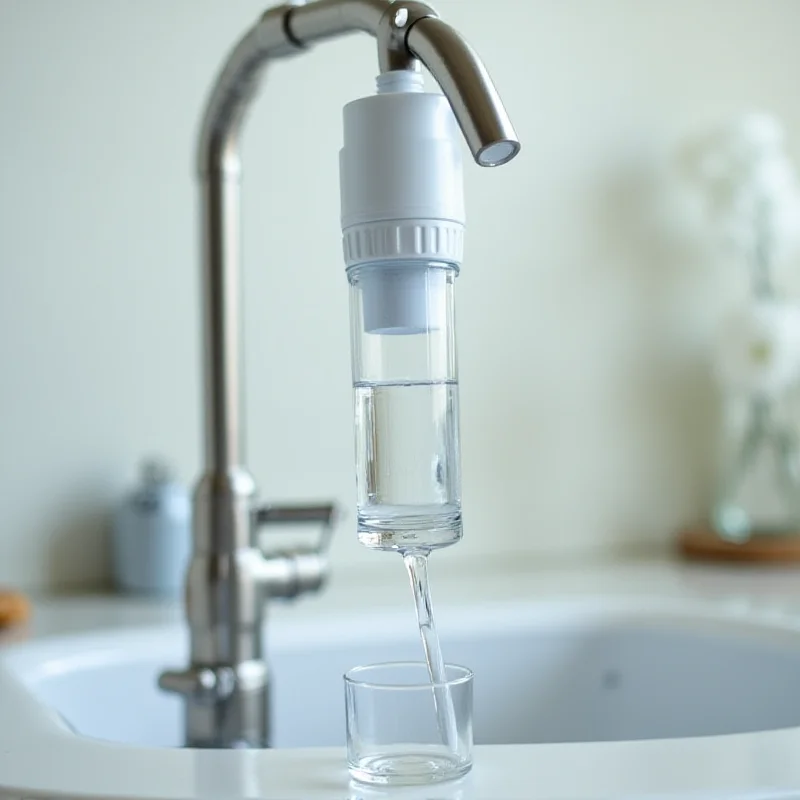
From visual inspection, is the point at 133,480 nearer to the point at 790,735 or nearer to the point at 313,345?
the point at 313,345

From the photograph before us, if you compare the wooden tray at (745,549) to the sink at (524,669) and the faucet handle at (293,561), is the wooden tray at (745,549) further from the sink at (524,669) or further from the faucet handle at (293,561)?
the faucet handle at (293,561)

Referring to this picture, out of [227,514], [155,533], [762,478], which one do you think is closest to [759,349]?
[762,478]

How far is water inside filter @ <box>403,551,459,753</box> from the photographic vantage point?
513 millimetres

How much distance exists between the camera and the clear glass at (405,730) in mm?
520

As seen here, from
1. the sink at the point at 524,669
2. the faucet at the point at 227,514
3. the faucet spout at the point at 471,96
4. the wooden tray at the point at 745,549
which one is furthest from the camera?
the wooden tray at the point at 745,549

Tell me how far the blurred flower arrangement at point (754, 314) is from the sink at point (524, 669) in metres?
0.44

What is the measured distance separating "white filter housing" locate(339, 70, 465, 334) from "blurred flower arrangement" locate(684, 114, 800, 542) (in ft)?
3.11

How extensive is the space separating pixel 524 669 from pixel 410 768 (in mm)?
504

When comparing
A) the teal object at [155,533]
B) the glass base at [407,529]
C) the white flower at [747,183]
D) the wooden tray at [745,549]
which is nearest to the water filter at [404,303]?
the glass base at [407,529]

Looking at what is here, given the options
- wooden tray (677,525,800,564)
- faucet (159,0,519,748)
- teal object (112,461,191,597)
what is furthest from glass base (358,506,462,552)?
wooden tray (677,525,800,564)

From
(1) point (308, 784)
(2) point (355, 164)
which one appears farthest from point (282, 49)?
(1) point (308, 784)

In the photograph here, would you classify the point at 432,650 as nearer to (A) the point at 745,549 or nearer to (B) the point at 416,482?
(B) the point at 416,482

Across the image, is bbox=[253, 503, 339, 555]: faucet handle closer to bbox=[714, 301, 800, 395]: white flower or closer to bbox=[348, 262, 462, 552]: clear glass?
bbox=[348, 262, 462, 552]: clear glass

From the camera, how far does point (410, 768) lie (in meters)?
0.52
